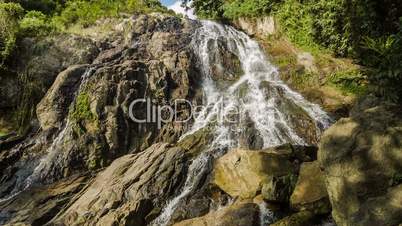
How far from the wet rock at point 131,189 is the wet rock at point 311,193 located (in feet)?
14.7

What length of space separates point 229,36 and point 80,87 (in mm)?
10947

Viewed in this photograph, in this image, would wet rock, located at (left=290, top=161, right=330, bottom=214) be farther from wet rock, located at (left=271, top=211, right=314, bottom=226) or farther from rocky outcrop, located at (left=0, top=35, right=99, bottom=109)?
rocky outcrop, located at (left=0, top=35, right=99, bottom=109)

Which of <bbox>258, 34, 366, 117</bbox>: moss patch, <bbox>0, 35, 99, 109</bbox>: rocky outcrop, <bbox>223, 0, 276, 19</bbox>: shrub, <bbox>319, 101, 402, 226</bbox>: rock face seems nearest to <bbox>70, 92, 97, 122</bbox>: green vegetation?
<bbox>0, 35, 99, 109</bbox>: rocky outcrop

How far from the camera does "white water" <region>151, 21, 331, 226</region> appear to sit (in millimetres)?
14758

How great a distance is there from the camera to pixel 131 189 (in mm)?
13336

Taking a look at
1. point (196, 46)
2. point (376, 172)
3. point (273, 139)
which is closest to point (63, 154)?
point (273, 139)

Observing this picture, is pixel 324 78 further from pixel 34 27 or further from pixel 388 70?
pixel 34 27

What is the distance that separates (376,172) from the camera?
7.98m

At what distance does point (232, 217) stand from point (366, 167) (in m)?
4.21

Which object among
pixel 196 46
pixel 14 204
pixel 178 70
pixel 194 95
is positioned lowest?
pixel 14 204

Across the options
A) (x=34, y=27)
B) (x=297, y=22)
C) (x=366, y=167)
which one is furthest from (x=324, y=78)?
(x=34, y=27)

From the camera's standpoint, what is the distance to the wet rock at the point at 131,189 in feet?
40.8

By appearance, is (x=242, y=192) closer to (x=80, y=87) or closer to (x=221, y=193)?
(x=221, y=193)

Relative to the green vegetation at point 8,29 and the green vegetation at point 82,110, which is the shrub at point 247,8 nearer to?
the green vegetation at point 8,29
